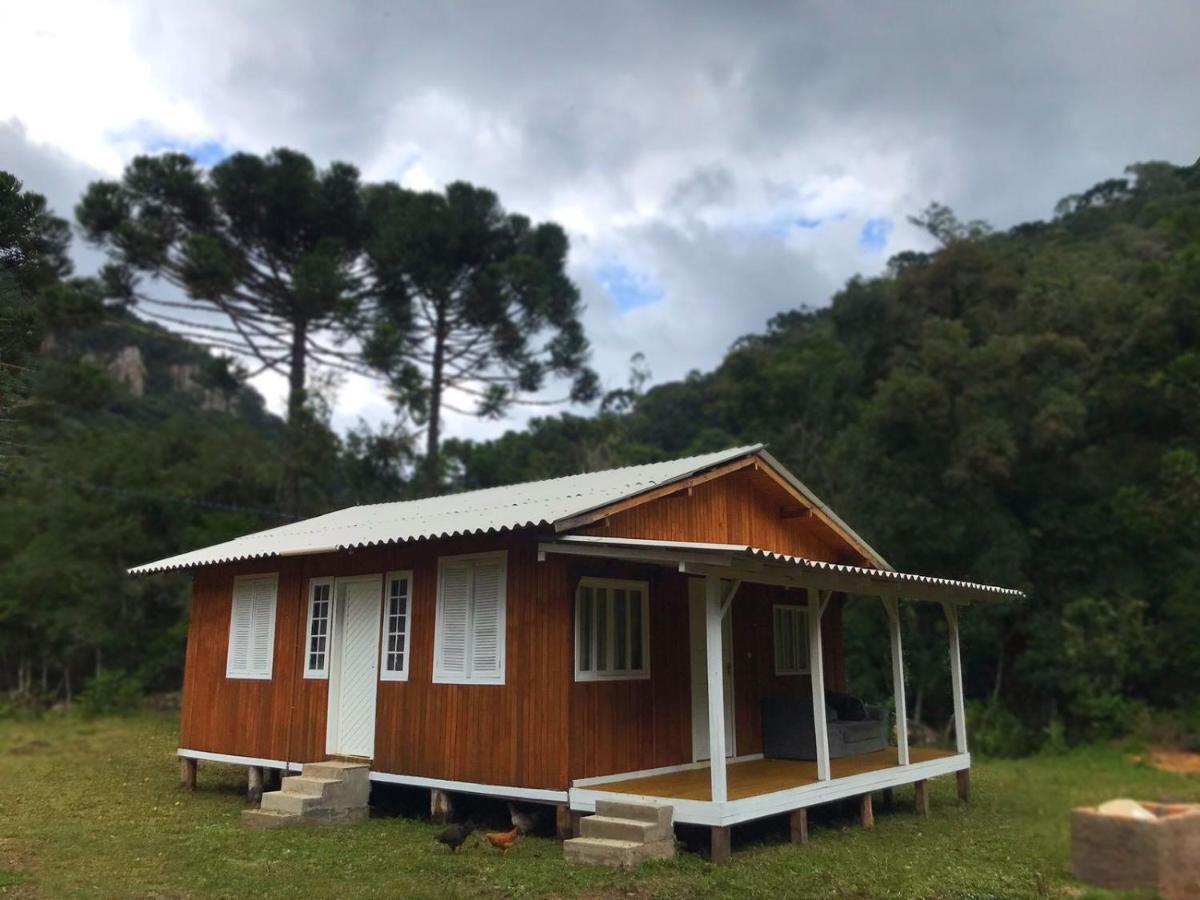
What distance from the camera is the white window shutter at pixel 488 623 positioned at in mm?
9500

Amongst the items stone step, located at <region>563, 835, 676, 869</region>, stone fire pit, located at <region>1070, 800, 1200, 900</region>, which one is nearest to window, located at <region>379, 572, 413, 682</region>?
stone step, located at <region>563, 835, 676, 869</region>

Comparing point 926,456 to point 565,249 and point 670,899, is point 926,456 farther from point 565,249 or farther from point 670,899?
point 670,899

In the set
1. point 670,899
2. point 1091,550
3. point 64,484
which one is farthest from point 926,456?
point 64,484

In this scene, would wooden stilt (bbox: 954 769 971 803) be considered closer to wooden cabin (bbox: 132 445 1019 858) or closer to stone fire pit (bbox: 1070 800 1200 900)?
wooden cabin (bbox: 132 445 1019 858)

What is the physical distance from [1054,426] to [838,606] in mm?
9842

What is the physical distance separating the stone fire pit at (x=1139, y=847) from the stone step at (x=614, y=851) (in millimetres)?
5384

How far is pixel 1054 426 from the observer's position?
68.2 ft

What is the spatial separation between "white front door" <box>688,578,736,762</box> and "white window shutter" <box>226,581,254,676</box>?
234 inches

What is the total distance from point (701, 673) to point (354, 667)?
4003 millimetres

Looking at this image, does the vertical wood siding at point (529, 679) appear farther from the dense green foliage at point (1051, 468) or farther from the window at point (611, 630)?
the dense green foliage at point (1051, 468)

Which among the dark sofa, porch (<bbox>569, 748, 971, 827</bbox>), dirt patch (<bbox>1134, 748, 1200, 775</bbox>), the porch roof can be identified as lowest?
porch (<bbox>569, 748, 971, 827</bbox>)

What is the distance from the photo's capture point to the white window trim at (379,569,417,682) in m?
10.4

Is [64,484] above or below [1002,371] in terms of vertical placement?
below

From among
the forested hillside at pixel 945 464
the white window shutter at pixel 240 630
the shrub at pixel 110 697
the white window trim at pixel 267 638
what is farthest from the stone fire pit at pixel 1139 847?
the shrub at pixel 110 697
